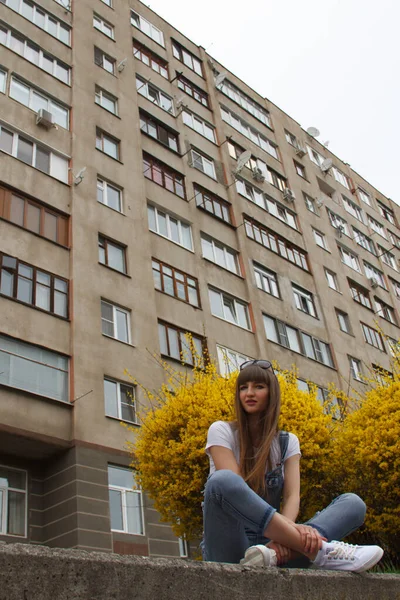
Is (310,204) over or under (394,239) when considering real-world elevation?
under

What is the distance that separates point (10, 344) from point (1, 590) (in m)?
14.5

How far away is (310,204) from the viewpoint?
3800cm

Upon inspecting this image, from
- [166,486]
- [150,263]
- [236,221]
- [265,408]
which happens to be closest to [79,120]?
[150,263]

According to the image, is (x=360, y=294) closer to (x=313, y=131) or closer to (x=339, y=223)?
(x=339, y=223)

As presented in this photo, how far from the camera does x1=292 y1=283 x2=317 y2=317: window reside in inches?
1198

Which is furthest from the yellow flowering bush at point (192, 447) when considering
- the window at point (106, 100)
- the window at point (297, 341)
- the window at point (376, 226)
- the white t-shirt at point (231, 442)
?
the window at point (376, 226)

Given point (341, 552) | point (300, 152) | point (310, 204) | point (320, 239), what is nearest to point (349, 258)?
point (320, 239)

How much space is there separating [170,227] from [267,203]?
9.76m

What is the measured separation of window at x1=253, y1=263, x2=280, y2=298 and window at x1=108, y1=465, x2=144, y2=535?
43.4 feet

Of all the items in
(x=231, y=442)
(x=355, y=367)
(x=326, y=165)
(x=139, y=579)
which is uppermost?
(x=326, y=165)

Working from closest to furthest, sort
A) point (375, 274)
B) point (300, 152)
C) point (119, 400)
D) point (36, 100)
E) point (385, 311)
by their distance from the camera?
point (119, 400)
point (36, 100)
point (385, 311)
point (300, 152)
point (375, 274)

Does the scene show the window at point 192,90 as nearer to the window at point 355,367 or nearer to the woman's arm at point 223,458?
the window at point 355,367

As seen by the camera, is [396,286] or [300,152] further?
[396,286]

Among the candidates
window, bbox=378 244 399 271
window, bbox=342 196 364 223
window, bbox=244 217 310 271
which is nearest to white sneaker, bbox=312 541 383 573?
window, bbox=244 217 310 271
